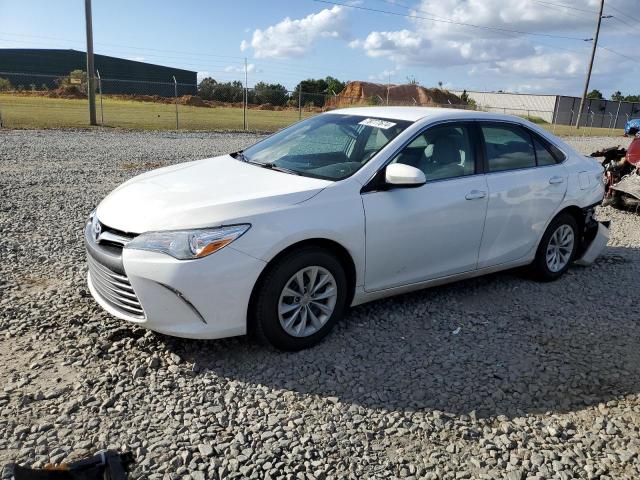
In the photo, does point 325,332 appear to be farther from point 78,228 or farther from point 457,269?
point 78,228

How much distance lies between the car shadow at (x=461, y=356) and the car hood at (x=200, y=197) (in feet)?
3.08

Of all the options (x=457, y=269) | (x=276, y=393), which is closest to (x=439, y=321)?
(x=457, y=269)

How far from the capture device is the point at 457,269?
4664 mm

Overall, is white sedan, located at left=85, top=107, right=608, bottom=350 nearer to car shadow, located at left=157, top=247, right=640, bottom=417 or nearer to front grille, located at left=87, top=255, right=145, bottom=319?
front grille, located at left=87, top=255, right=145, bottom=319

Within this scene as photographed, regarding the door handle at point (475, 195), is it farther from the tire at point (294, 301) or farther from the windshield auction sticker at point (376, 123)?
the tire at point (294, 301)

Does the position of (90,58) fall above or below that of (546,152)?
above

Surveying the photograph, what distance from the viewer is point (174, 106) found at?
38.8 meters

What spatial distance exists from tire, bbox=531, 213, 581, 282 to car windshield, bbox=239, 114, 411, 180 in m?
2.02

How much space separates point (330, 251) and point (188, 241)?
1.01 meters

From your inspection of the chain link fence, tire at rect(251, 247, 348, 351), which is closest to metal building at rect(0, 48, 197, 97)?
the chain link fence

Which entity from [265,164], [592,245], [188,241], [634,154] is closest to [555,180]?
[592,245]

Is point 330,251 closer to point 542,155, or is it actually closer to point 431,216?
point 431,216

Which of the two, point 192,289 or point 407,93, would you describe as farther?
point 407,93

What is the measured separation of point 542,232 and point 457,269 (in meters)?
1.20
